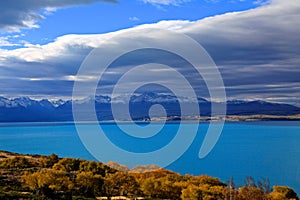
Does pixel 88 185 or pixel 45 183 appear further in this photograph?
pixel 88 185

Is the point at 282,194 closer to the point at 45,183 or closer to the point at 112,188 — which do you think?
the point at 112,188

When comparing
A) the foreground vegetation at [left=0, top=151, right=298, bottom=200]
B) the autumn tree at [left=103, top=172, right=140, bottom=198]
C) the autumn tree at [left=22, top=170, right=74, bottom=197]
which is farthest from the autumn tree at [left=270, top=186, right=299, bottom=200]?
the autumn tree at [left=22, top=170, right=74, bottom=197]

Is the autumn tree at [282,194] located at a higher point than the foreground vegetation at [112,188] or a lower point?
lower

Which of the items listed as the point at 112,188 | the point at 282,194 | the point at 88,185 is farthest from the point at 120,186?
the point at 282,194

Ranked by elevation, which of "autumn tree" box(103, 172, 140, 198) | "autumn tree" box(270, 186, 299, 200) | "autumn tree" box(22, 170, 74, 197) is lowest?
"autumn tree" box(270, 186, 299, 200)

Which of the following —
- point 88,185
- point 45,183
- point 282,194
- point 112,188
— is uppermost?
point 45,183

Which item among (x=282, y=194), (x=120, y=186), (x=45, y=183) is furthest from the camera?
(x=120, y=186)

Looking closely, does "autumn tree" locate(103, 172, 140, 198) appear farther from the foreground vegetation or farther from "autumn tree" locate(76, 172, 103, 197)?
"autumn tree" locate(76, 172, 103, 197)

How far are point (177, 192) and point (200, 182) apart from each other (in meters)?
3.57

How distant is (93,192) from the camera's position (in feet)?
79.6

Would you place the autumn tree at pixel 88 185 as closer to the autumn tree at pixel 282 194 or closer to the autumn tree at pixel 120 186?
the autumn tree at pixel 120 186

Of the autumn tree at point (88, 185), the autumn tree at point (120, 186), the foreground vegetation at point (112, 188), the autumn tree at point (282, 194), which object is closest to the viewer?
the foreground vegetation at point (112, 188)

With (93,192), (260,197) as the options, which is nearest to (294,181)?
(260,197)

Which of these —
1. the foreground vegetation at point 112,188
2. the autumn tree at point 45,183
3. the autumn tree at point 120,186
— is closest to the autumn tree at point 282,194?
the foreground vegetation at point 112,188
